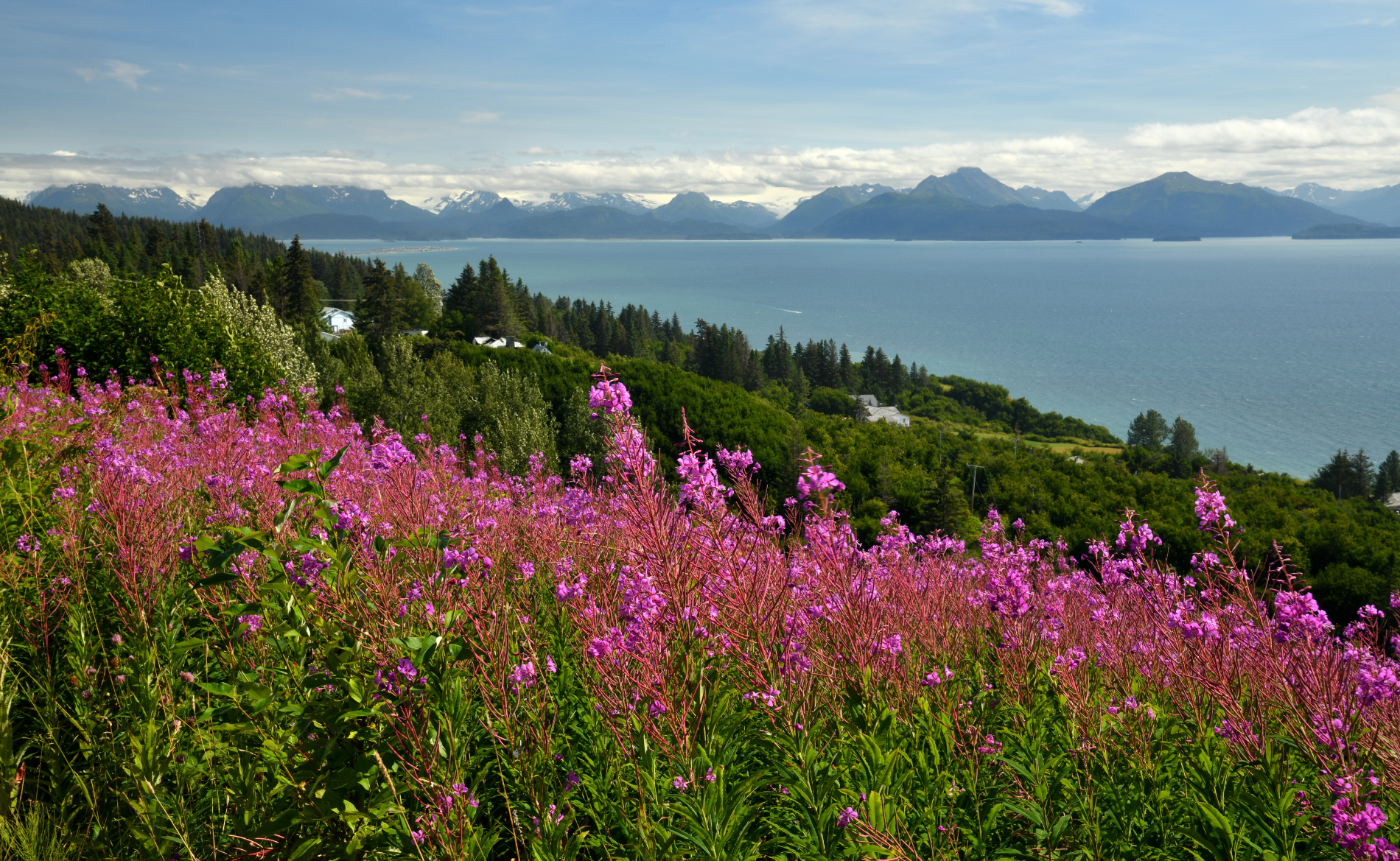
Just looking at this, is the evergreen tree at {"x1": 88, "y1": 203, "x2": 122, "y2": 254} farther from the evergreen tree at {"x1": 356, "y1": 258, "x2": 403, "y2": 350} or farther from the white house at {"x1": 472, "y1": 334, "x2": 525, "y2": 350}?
the white house at {"x1": 472, "y1": 334, "x2": 525, "y2": 350}

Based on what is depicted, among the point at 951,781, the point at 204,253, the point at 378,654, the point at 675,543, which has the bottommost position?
the point at 951,781

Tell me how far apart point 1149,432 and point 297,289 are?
101m

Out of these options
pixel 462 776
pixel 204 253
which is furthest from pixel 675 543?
pixel 204 253

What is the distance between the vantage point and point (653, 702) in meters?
2.65

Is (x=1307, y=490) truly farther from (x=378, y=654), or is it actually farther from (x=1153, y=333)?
(x=1153, y=333)

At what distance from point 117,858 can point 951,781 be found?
366cm

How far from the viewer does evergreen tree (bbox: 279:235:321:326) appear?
2616 inches

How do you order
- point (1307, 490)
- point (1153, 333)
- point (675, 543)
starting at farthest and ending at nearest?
point (1153, 333) → point (1307, 490) → point (675, 543)

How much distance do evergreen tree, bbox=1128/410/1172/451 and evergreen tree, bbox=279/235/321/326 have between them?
317 feet

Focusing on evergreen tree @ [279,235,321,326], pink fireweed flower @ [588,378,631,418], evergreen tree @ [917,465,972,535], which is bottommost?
evergreen tree @ [917,465,972,535]

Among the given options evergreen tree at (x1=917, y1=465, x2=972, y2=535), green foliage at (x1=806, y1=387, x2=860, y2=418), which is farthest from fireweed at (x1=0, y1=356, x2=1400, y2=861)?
green foliage at (x1=806, y1=387, x2=860, y2=418)

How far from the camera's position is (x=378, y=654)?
2.49 m

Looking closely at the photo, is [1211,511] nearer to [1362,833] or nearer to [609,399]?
[1362,833]

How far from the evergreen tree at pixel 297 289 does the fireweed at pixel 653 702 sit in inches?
2837
